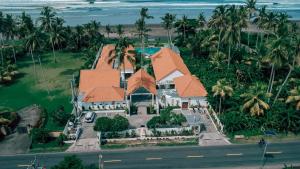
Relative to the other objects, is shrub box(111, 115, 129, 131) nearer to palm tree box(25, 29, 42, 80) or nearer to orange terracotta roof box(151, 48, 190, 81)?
orange terracotta roof box(151, 48, 190, 81)

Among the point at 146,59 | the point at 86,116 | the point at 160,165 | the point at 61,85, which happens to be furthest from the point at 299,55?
the point at 61,85

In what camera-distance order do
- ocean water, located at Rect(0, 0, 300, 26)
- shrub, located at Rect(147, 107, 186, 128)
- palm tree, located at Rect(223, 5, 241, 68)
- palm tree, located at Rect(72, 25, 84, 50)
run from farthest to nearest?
ocean water, located at Rect(0, 0, 300, 26), palm tree, located at Rect(72, 25, 84, 50), palm tree, located at Rect(223, 5, 241, 68), shrub, located at Rect(147, 107, 186, 128)

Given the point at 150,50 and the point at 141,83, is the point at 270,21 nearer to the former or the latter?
the point at 150,50

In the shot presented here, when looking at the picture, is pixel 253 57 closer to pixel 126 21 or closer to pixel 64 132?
pixel 64 132

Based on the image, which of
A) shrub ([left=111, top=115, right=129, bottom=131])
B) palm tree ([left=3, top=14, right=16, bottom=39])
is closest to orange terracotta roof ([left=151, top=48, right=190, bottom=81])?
shrub ([left=111, top=115, right=129, bottom=131])

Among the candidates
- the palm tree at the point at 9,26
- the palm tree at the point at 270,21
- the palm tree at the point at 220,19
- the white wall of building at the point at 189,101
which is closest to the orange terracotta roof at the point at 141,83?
the white wall of building at the point at 189,101

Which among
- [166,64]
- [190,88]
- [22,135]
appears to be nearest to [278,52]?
[190,88]

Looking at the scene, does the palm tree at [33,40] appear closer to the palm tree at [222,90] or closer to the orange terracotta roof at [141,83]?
the orange terracotta roof at [141,83]

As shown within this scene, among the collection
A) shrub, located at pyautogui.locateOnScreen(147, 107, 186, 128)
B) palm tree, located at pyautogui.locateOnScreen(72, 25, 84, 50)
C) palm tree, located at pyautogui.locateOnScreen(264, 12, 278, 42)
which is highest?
palm tree, located at pyautogui.locateOnScreen(264, 12, 278, 42)
